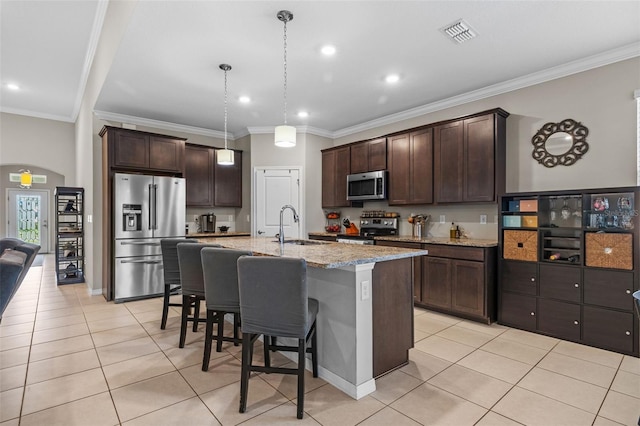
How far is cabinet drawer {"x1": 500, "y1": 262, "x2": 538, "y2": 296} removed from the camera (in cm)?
349

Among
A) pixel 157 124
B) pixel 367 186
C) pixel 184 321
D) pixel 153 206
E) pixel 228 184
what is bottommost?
pixel 184 321

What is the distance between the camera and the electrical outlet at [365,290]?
2.25 metres

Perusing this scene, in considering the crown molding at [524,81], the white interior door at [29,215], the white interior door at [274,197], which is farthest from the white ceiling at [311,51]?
the white interior door at [29,215]

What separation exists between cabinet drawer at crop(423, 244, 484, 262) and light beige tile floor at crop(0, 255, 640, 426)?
797 millimetres

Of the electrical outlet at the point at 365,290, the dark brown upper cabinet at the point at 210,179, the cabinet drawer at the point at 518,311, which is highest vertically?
the dark brown upper cabinet at the point at 210,179

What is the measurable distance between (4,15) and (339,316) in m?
4.63

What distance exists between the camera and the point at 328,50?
3252 mm

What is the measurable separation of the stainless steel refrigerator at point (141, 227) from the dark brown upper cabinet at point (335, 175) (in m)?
2.53

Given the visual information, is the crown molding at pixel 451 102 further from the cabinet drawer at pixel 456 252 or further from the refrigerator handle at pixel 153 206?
the cabinet drawer at pixel 456 252

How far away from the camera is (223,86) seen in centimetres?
419

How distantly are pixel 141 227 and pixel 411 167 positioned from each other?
3988mm

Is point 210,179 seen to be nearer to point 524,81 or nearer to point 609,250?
point 524,81

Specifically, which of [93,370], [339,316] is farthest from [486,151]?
[93,370]

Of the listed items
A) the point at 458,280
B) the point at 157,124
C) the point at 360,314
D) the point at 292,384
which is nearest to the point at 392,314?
the point at 360,314
